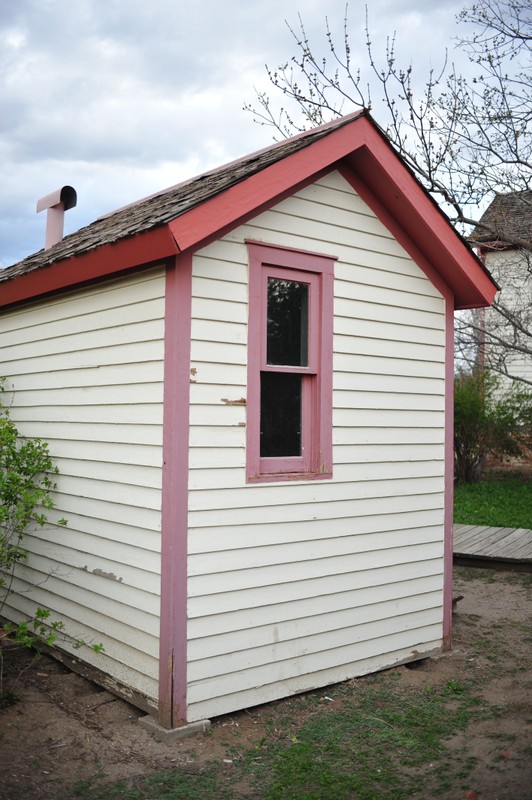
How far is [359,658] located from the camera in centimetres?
576

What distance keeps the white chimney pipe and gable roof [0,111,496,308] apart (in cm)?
189

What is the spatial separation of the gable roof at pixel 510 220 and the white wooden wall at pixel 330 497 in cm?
536

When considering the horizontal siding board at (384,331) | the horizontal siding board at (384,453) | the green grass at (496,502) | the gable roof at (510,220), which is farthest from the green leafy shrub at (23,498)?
the green grass at (496,502)

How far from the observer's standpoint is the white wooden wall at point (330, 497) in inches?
191

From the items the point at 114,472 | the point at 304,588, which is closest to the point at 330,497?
the point at 304,588

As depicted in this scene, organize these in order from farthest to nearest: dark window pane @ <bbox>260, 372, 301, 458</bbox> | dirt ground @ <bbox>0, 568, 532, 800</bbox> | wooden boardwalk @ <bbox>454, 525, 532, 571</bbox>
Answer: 1. wooden boardwalk @ <bbox>454, 525, 532, 571</bbox>
2. dark window pane @ <bbox>260, 372, 301, 458</bbox>
3. dirt ground @ <bbox>0, 568, 532, 800</bbox>

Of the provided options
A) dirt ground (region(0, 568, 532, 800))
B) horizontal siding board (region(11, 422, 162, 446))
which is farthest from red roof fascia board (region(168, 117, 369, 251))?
dirt ground (region(0, 568, 532, 800))

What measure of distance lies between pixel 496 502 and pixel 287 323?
1011 cm

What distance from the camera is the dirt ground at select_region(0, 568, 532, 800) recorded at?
13.7 ft

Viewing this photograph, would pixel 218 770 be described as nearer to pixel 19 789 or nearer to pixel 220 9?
pixel 19 789

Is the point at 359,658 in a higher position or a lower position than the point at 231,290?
lower

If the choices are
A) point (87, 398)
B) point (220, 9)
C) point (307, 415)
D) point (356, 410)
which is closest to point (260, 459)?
point (307, 415)

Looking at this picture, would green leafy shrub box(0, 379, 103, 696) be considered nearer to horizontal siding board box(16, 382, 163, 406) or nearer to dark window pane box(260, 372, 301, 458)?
horizontal siding board box(16, 382, 163, 406)

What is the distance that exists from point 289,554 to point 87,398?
1.90m
